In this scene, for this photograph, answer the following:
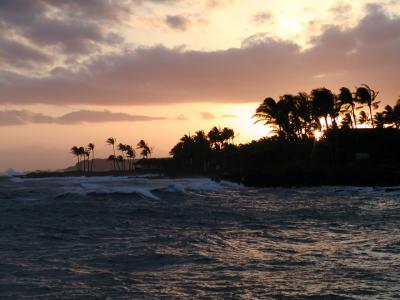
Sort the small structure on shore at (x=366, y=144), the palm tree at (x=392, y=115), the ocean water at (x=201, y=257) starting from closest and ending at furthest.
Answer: the ocean water at (x=201, y=257), the small structure on shore at (x=366, y=144), the palm tree at (x=392, y=115)

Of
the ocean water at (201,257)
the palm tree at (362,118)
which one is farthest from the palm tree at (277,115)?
the ocean water at (201,257)

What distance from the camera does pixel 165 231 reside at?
46.8 feet

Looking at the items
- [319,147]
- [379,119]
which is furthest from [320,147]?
[379,119]

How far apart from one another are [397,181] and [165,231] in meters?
32.6

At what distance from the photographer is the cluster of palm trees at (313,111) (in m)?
60.9

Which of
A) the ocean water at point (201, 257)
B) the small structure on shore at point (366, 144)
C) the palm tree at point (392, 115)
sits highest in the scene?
the palm tree at point (392, 115)

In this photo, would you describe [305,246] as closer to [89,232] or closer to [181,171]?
[89,232]

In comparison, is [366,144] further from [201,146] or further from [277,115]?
[201,146]

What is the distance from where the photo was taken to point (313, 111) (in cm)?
6244

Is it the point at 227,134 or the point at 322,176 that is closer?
the point at 322,176

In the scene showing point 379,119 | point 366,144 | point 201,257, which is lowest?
point 201,257

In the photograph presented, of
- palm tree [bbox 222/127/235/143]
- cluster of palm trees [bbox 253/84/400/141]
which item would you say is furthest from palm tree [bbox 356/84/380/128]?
palm tree [bbox 222/127/235/143]

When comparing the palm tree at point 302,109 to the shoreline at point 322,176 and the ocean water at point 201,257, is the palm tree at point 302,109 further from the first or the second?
the ocean water at point 201,257

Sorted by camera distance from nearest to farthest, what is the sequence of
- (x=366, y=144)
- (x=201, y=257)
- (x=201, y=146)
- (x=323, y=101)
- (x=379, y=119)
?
(x=201, y=257) < (x=366, y=144) < (x=323, y=101) < (x=379, y=119) < (x=201, y=146)
